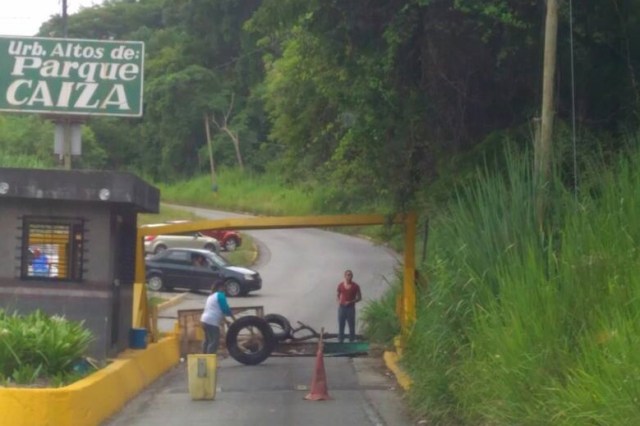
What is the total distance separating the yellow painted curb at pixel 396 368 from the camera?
17500 millimetres

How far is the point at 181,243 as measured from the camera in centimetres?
5181

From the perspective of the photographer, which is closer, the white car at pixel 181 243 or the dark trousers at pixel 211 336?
the dark trousers at pixel 211 336

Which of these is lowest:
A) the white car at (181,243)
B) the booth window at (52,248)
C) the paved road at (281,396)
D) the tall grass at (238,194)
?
the paved road at (281,396)

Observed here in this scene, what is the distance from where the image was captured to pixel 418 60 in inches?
727

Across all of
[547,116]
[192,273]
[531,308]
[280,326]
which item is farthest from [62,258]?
[192,273]

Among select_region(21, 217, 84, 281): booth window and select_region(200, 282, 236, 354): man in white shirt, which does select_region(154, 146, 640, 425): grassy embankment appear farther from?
select_region(200, 282, 236, 354): man in white shirt

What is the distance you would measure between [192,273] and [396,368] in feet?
77.9

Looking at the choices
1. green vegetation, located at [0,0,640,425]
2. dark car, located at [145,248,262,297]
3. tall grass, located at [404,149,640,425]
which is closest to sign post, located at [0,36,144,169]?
green vegetation, located at [0,0,640,425]

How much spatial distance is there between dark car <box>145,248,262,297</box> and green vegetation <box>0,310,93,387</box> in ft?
92.3

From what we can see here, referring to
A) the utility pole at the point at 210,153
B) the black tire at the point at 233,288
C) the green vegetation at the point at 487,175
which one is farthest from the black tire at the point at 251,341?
the utility pole at the point at 210,153

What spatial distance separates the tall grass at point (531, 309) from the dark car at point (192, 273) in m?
28.3

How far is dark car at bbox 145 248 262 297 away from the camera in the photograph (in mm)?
42781

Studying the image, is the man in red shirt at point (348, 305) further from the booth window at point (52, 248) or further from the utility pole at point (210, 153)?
the utility pole at point (210, 153)

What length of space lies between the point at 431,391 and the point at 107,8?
73464 mm
